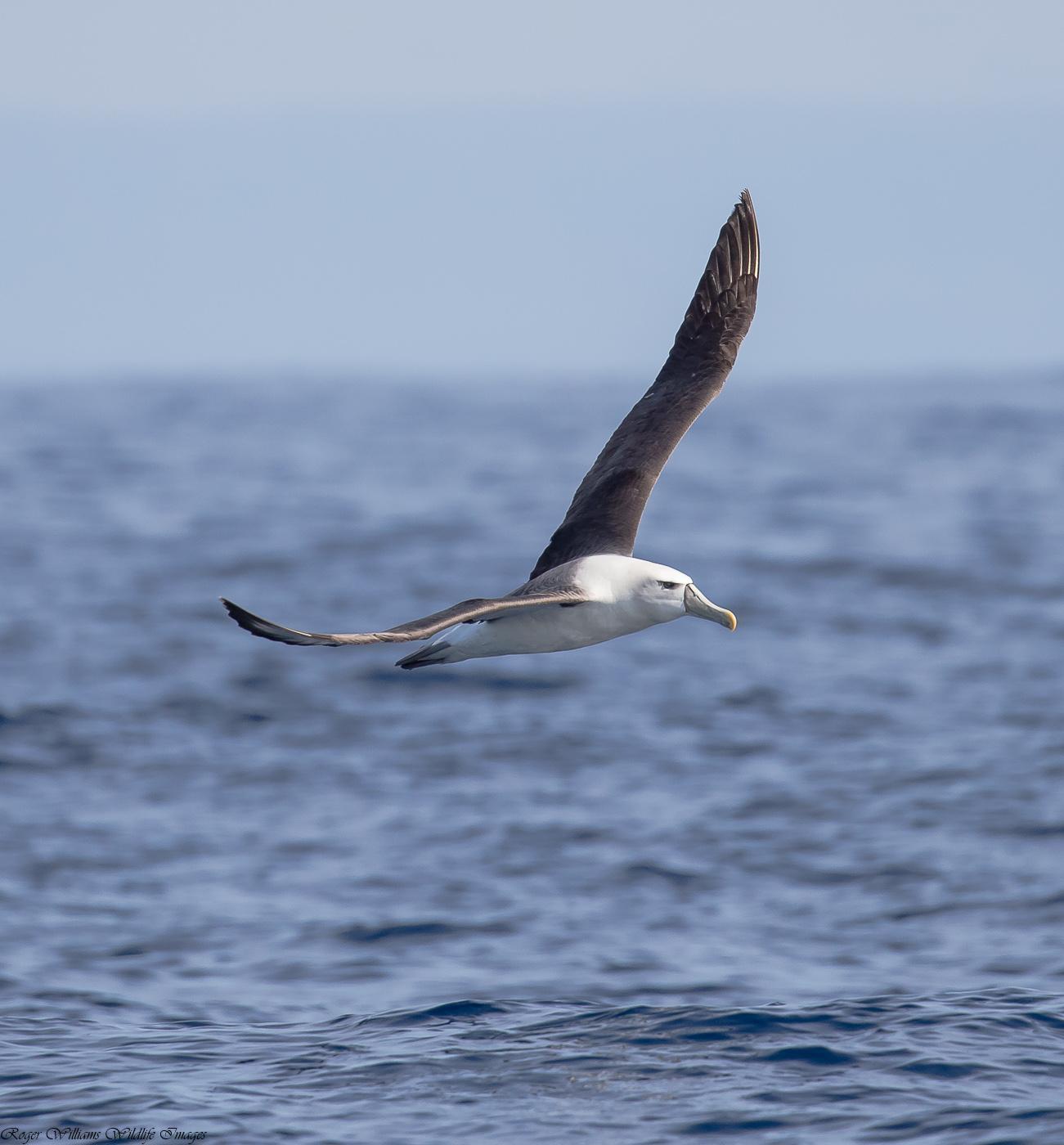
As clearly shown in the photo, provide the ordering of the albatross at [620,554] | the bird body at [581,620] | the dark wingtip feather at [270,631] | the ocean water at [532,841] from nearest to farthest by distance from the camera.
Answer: the dark wingtip feather at [270,631] → the albatross at [620,554] → the bird body at [581,620] → the ocean water at [532,841]

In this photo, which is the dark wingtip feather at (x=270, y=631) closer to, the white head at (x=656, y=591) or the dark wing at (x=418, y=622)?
the dark wing at (x=418, y=622)

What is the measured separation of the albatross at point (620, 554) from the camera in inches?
423

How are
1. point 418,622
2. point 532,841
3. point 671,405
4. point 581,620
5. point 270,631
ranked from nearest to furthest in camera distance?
point 270,631
point 418,622
point 581,620
point 671,405
point 532,841

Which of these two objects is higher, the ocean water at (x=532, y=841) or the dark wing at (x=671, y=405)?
the dark wing at (x=671, y=405)

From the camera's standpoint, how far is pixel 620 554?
12570mm

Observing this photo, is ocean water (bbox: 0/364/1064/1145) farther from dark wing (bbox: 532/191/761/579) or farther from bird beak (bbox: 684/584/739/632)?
dark wing (bbox: 532/191/761/579)

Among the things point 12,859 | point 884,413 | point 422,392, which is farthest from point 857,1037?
point 422,392

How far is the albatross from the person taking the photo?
10.7 m

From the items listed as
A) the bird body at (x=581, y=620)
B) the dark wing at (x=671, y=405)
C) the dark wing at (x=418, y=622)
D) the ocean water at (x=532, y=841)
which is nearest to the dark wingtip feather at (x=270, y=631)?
the dark wing at (x=418, y=622)

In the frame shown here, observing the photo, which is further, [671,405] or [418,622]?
[671,405]

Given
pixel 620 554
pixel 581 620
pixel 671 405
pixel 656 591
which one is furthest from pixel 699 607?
pixel 671 405

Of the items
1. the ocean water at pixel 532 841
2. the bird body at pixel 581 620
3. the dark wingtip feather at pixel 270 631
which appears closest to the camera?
the dark wingtip feather at pixel 270 631

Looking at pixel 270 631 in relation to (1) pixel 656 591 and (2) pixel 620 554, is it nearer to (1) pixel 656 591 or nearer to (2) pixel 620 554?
(1) pixel 656 591

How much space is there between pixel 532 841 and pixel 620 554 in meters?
9.73
